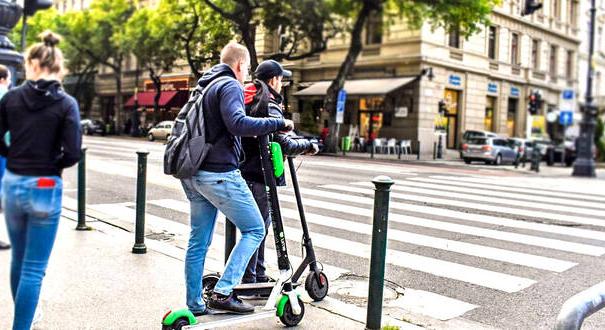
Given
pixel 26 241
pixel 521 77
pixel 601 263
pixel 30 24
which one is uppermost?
pixel 30 24

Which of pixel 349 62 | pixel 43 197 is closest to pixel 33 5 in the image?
pixel 43 197

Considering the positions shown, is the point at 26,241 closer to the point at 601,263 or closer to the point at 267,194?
the point at 267,194

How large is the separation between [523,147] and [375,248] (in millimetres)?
27493

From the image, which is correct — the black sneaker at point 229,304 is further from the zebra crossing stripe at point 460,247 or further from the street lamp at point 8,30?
the zebra crossing stripe at point 460,247

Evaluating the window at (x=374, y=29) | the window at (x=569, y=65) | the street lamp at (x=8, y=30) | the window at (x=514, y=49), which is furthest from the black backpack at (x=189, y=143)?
the window at (x=569, y=65)

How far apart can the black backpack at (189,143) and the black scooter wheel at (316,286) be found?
4.95 ft

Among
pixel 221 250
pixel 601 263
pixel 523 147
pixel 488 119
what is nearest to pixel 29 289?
pixel 221 250

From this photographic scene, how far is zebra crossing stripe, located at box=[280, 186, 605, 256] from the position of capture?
7.66 metres

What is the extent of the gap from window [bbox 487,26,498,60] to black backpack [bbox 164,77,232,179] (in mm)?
35276

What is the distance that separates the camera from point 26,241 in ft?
10.3

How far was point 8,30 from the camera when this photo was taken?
19.8 ft

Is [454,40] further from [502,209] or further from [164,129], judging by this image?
[164,129]

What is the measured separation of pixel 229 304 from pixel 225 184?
0.86 metres

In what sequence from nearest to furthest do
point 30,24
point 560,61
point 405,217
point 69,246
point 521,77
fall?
point 69,246, point 405,217, point 521,77, point 560,61, point 30,24
